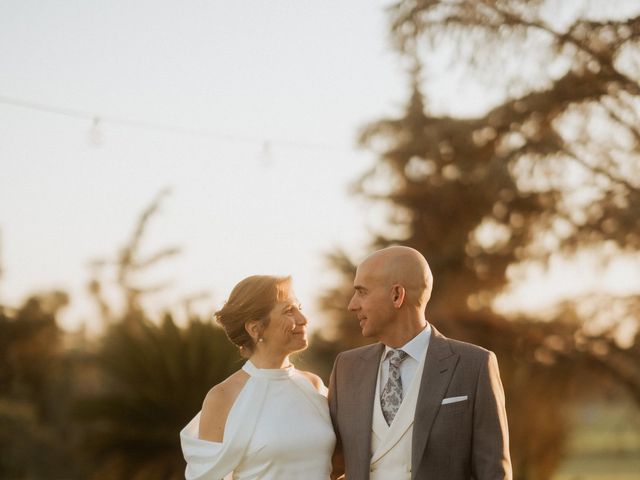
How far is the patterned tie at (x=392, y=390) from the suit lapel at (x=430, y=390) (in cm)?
13

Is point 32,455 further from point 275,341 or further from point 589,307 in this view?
point 275,341

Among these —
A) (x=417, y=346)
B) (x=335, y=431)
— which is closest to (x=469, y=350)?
(x=417, y=346)

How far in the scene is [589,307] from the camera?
36.7 ft

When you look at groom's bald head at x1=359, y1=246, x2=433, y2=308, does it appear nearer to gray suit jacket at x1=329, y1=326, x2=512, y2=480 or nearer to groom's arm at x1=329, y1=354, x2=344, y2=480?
gray suit jacket at x1=329, y1=326, x2=512, y2=480

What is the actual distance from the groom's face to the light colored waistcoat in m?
0.27

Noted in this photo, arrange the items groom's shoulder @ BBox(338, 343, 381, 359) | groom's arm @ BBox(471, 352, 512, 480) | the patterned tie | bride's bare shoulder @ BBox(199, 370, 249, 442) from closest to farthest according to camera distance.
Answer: groom's arm @ BBox(471, 352, 512, 480), the patterned tie, groom's shoulder @ BBox(338, 343, 381, 359), bride's bare shoulder @ BBox(199, 370, 249, 442)

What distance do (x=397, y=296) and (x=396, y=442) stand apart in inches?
25.2

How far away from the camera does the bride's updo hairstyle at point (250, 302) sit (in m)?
4.70

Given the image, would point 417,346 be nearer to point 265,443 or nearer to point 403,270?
point 403,270

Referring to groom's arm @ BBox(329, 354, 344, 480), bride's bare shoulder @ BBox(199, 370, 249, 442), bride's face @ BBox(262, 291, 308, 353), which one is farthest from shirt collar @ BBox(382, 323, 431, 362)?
bride's bare shoulder @ BBox(199, 370, 249, 442)

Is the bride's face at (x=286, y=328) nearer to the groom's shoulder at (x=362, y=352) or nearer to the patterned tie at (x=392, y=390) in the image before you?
the groom's shoulder at (x=362, y=352)

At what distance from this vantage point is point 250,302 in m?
4.70

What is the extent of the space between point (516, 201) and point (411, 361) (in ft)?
24.2

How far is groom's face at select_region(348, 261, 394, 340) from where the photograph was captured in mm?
4293
